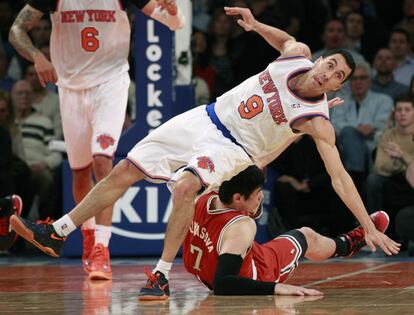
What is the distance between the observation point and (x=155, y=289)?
6758 mm

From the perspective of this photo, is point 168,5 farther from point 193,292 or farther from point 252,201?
point 193,292

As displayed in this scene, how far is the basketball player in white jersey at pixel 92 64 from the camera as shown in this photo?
831cm

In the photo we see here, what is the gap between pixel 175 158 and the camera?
7395 mm

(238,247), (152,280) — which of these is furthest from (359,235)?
(152,280)

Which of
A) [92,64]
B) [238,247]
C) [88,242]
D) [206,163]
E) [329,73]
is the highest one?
[329,73]

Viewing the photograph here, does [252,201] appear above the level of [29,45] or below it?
below

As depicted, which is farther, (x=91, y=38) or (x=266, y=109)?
(x=91, y=38)

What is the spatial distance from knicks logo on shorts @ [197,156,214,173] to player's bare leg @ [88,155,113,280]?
4.23 ft

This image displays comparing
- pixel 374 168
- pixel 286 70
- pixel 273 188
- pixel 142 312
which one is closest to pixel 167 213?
pixel 273 188

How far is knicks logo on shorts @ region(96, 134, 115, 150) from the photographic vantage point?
27.1 feet

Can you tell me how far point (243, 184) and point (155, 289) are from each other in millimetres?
847

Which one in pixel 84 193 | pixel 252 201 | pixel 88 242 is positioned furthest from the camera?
pixel 84 193

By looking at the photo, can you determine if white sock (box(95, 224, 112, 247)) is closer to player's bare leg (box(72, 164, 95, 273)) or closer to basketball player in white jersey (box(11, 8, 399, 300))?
player's bare leg (box(72, 164, 95, 273))

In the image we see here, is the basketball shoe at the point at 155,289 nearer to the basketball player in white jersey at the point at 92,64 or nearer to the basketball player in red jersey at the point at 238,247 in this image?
the basketball player in red jersey at the point at 238,247
